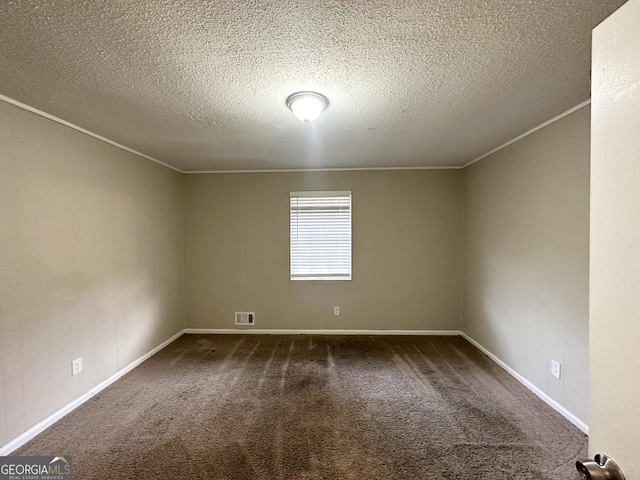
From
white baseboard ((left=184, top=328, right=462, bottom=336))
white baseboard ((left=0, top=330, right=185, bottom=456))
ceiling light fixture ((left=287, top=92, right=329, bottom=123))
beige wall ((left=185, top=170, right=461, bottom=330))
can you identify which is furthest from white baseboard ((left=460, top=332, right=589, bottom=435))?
white baseboard ((left=0, top=330, right=185, bottom=456))

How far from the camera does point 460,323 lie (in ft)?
13.4

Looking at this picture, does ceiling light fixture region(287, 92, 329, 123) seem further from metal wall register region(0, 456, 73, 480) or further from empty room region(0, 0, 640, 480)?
metal wall register region(0, 456, 73, 480)

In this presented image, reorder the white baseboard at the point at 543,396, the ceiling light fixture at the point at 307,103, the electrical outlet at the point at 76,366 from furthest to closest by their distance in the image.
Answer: the electrical outlet at the point at 76,366, the white baseboard at the point at 543,396, the ceiling light fixture at the point at 307,103

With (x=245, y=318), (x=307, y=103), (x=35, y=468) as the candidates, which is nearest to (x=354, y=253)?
(x=245, y=318)

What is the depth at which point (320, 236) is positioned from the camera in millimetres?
4207

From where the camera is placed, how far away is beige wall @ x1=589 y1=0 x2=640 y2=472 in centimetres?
59

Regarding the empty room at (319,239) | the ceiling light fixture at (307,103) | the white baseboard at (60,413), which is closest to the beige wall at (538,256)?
the empty room at (319,239)

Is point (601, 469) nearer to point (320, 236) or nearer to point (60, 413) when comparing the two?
point (60, 413)

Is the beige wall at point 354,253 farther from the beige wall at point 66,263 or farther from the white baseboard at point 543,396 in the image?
the white baseboard at point 543,396

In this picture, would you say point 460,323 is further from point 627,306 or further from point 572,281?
point 627,306

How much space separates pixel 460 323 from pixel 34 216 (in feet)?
15.3

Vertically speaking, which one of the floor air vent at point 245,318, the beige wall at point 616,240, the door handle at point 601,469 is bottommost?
the floor air vent at point 245,318

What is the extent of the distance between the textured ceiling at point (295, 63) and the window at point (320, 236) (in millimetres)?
1550

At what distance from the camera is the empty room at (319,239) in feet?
3.96
